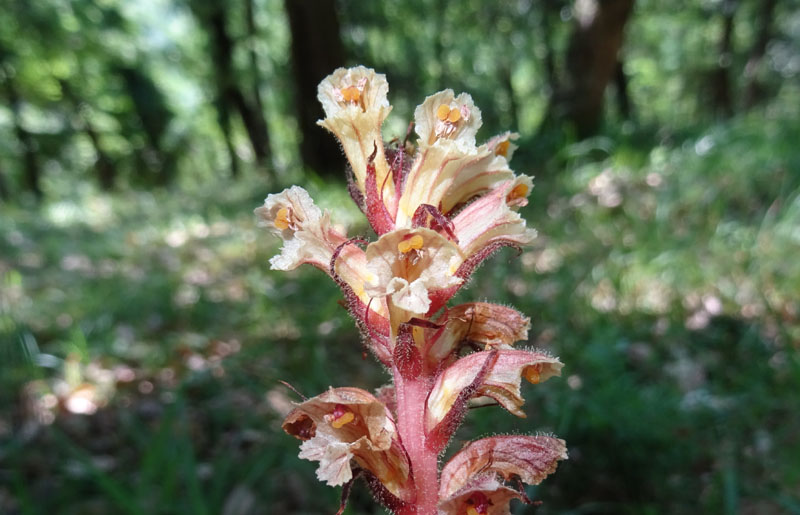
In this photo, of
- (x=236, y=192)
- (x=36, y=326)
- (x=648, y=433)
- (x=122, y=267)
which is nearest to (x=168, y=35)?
(x=236, y=192)

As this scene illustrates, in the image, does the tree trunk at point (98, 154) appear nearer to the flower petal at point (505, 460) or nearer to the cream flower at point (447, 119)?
the cream flower at point (447, 119)

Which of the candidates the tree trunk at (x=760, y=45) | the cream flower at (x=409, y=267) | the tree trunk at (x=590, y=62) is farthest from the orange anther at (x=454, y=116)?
the tree trunk at (x=760, y=45)

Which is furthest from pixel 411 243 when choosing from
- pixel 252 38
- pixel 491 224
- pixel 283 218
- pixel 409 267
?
pixel 252 38

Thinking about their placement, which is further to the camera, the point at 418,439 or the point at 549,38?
the point at 549,38

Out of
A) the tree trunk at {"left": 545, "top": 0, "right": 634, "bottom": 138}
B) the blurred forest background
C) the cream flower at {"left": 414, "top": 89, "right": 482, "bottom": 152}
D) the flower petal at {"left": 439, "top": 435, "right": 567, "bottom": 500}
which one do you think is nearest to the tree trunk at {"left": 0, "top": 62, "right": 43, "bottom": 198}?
the blurred forest background

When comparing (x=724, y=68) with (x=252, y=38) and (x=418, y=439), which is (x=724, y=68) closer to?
(x=252, y=38)

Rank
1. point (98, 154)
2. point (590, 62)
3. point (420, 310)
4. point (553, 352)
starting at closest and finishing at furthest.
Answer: point (420, 310), point (553, 352), point (590, 62), point (98, 154)
